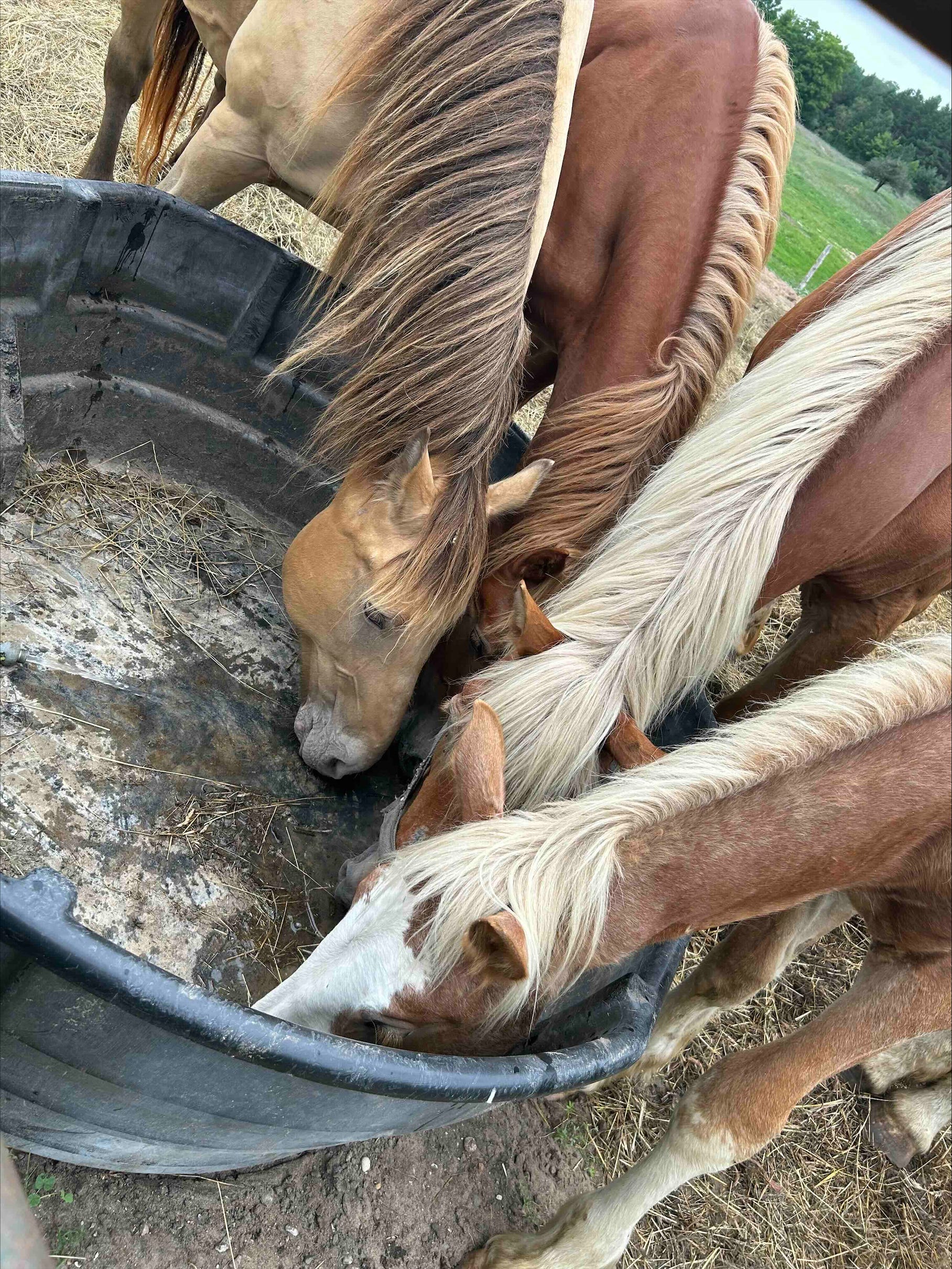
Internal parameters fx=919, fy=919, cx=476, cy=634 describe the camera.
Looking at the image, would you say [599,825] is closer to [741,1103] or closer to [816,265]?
Result: [741,1103]

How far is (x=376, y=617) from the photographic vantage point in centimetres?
180

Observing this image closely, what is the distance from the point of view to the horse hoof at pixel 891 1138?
7.41 feet

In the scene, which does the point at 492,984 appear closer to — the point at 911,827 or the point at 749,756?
the point at 749,756

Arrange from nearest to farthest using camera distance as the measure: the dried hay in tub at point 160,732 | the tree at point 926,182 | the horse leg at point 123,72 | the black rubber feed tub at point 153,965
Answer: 1. the black rubber feed tub at point 153,965
2. the dried hay in tub at point 160,732
3. the horse leg at point 123,72
4. the tree at point 926,182

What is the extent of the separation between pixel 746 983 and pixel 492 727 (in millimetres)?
1046

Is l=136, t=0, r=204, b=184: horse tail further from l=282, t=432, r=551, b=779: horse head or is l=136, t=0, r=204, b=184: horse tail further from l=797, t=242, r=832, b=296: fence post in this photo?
l=797, t=242, r=832, b=296: fence post

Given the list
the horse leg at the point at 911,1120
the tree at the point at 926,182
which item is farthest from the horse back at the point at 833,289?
the tree at the point at 926,182

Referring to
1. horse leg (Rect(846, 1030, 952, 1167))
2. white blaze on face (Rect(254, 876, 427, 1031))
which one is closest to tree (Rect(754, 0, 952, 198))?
white blaze on face (Rect(254, 876, 427, 1031))

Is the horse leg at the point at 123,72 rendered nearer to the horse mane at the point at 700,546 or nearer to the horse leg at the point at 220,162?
the horse leg at the point at 220,162

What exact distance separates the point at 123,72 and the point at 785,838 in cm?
312

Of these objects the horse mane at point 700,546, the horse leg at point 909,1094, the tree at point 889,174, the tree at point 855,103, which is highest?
the tree at point 889,174

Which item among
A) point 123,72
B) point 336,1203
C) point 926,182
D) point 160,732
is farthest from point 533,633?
point 926,182

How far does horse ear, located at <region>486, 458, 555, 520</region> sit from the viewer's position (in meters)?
1.92

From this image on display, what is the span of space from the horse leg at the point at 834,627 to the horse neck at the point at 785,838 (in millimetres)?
767
